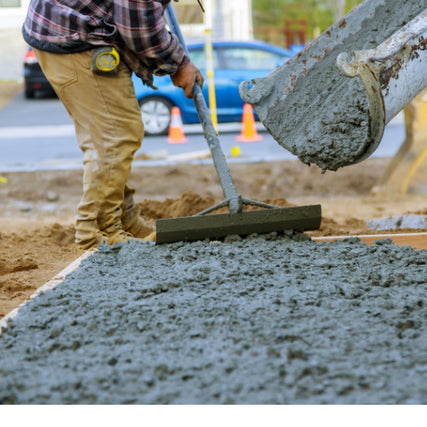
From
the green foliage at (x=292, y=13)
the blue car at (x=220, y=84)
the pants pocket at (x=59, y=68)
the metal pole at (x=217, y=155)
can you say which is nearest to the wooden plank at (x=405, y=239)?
the metal pole at (x=217, y=155)

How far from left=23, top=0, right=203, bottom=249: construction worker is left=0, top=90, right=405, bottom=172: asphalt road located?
347 cm

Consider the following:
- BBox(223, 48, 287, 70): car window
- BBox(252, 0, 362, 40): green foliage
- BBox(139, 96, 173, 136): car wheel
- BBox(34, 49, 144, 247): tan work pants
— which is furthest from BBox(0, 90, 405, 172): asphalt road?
BBox(252, 0, 362, 40): green foliage

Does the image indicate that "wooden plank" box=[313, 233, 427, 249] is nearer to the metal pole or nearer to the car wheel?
the metal pole

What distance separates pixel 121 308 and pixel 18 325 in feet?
1.15

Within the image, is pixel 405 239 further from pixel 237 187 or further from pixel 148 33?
pixel 237 187

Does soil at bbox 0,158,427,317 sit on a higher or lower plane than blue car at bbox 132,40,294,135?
lower

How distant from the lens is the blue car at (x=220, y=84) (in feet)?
31.5

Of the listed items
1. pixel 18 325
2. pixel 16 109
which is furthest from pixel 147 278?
pixel 16 109

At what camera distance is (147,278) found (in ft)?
8.11

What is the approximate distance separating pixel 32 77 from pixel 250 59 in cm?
751

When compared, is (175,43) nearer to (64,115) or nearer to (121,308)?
(121,308)

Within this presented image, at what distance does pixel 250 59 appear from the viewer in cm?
1038

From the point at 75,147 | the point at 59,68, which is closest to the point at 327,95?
the point at 59,68

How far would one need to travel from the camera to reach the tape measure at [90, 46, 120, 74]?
3133 millimetres
